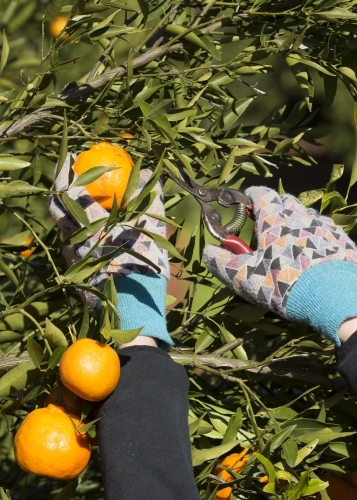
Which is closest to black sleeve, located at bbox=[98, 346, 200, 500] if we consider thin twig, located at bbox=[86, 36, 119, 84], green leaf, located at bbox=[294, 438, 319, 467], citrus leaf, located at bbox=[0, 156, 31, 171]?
green leaf, located at bbox=[294, 438, 319, 467]

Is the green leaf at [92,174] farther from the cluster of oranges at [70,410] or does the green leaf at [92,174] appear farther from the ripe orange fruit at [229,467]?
the ripe orange fruit at [229,467]

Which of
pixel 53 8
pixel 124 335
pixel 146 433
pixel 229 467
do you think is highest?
pixel 53 8

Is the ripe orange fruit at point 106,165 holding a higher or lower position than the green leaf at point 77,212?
lower

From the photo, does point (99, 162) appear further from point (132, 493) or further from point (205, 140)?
point (132, 493)

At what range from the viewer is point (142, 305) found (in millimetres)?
836

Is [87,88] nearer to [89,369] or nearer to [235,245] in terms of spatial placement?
[235,245]

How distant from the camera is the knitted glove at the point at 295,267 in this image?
80cm

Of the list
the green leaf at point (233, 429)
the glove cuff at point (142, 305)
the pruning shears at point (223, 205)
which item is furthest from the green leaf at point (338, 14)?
the green leaf at point (233, 429)

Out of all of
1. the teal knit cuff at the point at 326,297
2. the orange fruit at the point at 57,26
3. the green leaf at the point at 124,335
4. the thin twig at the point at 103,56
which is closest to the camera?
the green leaf at the point at 124,335

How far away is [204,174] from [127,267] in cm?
18

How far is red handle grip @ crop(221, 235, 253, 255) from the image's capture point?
87cm

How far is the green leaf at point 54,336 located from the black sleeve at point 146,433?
0.27 ft

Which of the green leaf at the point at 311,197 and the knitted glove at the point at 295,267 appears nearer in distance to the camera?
the knitted glove at the point at 295,267

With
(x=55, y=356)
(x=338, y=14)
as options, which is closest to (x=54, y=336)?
(x=55, y=356)
